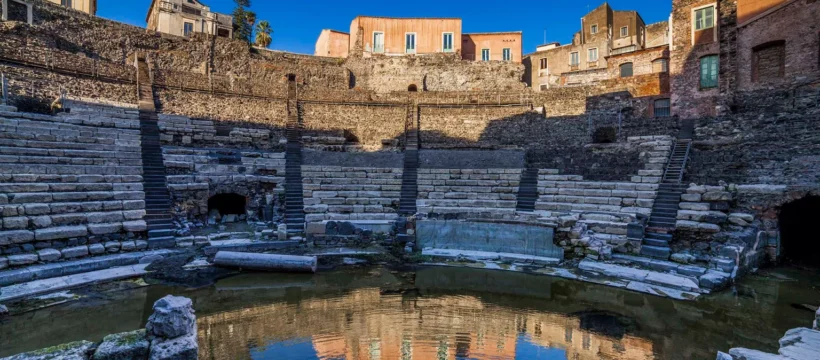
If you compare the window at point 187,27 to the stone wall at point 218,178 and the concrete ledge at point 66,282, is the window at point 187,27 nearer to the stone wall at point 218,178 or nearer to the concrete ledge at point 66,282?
the stone wall at point 218,178

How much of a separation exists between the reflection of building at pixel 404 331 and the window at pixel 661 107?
48.3 feet

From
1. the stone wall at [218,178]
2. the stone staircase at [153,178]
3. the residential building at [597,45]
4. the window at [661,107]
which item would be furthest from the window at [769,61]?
the stone staircase at [153,178]

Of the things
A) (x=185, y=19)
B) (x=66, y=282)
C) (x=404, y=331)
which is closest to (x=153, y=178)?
(x=66, y=282)

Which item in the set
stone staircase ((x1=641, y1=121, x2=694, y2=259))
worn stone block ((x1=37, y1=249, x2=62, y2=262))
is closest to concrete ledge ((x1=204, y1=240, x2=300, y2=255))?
worn stone block ((x1=37, y1=249, x2=62, y2=262))

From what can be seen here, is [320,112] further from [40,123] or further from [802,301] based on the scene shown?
[802,301]

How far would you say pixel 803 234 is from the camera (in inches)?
402

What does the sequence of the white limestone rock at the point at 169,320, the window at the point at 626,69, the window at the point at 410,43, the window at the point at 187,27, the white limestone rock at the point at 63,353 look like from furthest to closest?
the window at the point at 410,43
the window at the point at 187,27
the window at the point at 626,69
the white limestone rock at the point at 169,320
the white limestone rock at the point at 63,353

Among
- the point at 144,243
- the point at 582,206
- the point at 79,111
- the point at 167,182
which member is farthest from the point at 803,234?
the point at 79,111

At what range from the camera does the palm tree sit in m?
32.8

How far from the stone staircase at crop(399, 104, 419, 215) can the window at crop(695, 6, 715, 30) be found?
506 inches

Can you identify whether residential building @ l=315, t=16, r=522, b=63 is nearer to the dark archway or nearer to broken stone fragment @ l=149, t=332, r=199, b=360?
the dark archway

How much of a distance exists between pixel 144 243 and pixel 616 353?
10.5m

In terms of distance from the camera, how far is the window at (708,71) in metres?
15.2

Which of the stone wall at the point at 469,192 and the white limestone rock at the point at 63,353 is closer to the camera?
the white limestone rock at the point at 63,353
